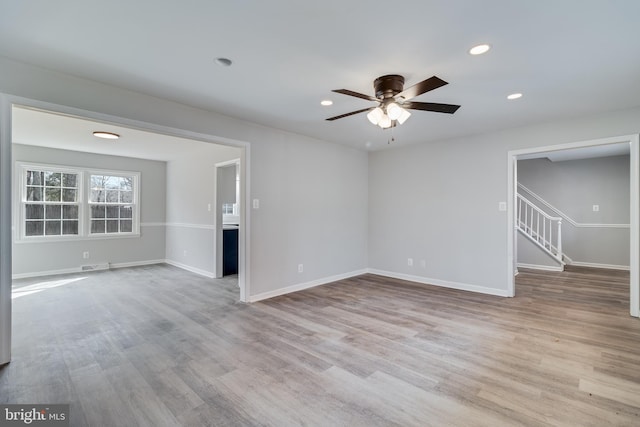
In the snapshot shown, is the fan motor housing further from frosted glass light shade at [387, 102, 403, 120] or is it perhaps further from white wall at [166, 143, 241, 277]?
white wall at [166, 143, 241, 277]

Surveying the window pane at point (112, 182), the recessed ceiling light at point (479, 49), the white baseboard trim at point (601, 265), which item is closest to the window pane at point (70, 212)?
the window pane at point (112, 182)

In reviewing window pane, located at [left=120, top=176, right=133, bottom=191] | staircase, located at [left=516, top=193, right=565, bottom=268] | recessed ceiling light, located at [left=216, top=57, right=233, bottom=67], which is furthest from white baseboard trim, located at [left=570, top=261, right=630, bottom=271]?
window pane, located at [left=120, top=176, right=133, bottom=191]

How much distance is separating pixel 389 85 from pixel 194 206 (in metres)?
4.92

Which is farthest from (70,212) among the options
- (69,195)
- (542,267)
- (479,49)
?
(542,267)

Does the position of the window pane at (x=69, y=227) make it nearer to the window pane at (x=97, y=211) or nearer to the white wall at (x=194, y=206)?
the window pane at (x=97, y=211)

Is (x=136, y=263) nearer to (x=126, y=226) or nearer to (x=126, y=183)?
(x=126, y=226)

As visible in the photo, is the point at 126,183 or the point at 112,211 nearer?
the point at 112,211

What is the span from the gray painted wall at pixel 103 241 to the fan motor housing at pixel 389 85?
6362 mm

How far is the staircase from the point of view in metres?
6.30

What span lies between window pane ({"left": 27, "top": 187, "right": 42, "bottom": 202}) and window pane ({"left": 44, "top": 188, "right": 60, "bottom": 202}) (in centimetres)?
9

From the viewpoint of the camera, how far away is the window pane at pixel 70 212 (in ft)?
19.6

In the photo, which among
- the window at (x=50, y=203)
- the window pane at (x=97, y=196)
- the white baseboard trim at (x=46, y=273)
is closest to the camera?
the white baseboard trim at (x=46, y=273)

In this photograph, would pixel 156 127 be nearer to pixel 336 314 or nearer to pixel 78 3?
pixel 78 3

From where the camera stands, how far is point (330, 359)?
2.46 metres
